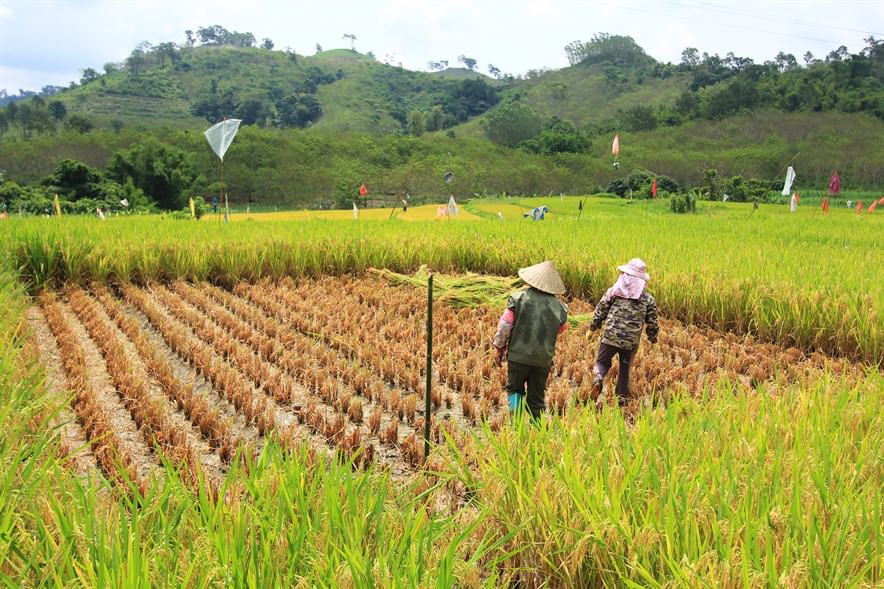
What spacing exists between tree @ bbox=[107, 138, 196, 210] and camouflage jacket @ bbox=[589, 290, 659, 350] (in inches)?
1204

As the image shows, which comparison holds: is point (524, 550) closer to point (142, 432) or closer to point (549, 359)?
point (549, 359)

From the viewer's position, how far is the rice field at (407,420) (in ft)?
5.51

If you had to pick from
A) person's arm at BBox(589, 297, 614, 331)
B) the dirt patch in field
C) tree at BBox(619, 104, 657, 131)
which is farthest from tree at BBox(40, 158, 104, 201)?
tree at BBox(619, 104, 657, 131)

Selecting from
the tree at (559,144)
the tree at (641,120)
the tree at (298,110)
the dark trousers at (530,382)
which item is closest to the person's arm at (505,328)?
the dark trousers at (530,382)

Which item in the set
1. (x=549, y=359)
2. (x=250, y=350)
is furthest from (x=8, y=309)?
(x=549, y=359)

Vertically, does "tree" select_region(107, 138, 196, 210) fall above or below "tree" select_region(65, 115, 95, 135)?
below

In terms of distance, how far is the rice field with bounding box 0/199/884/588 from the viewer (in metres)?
1.68

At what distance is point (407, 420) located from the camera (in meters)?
3.80

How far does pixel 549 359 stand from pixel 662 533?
5.98 feet

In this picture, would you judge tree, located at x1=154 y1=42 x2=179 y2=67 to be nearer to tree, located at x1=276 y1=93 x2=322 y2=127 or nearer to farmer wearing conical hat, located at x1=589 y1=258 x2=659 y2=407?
tree, located at x1=276 y1=93 x2=322 y2=127

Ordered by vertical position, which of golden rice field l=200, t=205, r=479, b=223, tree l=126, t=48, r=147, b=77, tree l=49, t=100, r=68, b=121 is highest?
tree l=126, t=48, r=147, b=77

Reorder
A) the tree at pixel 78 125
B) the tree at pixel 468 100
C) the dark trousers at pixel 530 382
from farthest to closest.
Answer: the tree at pixel 468 100 → the tree at pixel 78 125 → the dark trousers at pixel 530 382

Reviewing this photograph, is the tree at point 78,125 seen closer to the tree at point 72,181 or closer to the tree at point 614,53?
the tree at point 72,181

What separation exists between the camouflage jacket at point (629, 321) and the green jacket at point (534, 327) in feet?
2.25
